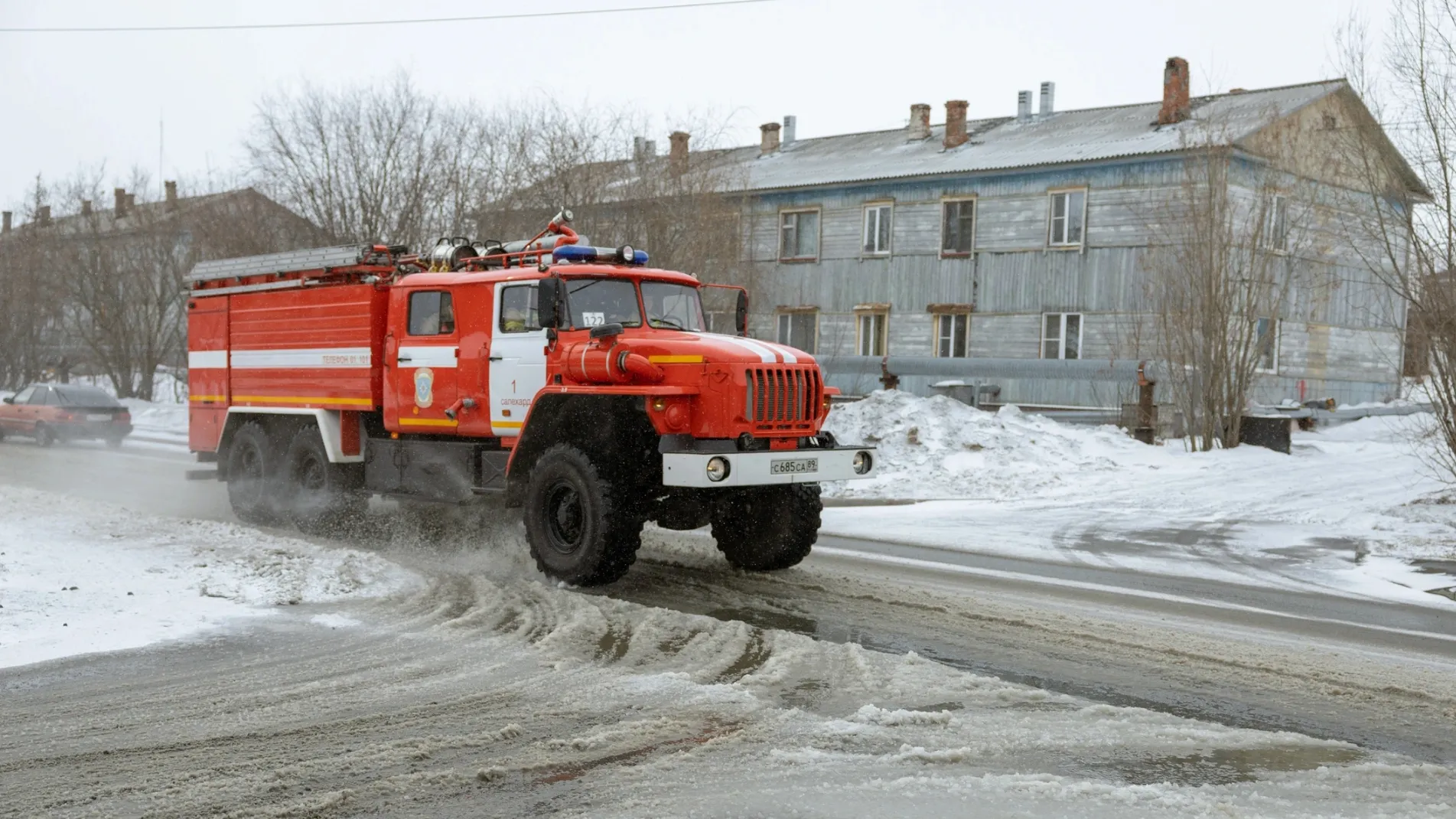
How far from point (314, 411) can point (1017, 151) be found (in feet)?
76.6

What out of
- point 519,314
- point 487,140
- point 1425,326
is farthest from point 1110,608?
point 487,140

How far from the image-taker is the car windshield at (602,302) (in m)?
10.1

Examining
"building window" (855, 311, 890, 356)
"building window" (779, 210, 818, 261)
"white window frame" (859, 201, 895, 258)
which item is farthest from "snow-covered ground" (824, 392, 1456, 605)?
"building window" (779, 210, 818, 261)

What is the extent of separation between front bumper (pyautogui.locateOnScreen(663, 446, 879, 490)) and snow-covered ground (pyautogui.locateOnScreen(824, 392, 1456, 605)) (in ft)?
10.5

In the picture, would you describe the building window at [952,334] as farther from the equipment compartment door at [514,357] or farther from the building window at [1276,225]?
the equipment compartment door at [514,357]

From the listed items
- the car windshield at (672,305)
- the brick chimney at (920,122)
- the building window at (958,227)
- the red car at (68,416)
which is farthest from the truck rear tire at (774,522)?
the brick chimney at (920,122)

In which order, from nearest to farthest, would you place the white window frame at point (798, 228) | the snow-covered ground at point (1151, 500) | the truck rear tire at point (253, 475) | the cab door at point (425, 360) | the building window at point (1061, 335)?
the cab door at point (425, 360) → the snow-covered ground at point (1151, 500) → the truck rear tire at point (253, 475) → the building window at point (1061, 335) → the white window frame at point (798, 228)

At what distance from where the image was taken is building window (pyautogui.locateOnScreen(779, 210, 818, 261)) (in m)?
34.8

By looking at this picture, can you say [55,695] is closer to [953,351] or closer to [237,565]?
[237,565]

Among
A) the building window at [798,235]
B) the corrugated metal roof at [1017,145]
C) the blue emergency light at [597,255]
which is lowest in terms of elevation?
the blue emergency light at [597,255]

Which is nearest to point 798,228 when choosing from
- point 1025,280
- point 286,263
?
point 1025,280

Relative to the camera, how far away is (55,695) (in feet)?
19.9

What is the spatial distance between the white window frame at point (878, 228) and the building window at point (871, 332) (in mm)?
1671

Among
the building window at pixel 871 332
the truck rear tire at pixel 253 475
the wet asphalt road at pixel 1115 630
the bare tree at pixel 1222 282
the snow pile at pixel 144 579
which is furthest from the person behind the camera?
the building window at pixel 871 332
